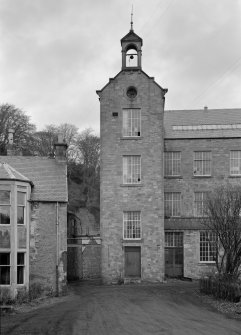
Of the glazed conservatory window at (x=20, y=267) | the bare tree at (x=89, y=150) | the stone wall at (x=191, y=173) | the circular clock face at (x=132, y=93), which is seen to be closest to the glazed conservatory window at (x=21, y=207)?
the glazed conservatory window at (x=20, y=267)

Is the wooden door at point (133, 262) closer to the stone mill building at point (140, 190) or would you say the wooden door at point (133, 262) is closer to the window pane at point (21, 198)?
the stone mill building at point (140, 190)

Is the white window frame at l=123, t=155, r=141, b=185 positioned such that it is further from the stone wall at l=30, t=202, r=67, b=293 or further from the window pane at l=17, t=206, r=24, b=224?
Result: the window pane at l=17, t=206, r=24, b=224

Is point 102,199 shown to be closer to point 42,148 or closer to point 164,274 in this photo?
point 164,274

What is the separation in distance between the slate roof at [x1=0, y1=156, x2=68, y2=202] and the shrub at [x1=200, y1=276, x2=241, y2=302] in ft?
32.5

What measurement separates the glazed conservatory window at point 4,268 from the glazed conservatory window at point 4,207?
189 centimetres

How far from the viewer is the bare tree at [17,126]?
6619 centimetres

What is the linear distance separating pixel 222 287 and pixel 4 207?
509 inches

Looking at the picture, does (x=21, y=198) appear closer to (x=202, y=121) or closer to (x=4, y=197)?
(x=4, y=197)

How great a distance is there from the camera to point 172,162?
46.0 metres

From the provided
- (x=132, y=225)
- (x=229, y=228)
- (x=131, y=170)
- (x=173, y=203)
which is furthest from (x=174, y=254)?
(x=229, y=228)

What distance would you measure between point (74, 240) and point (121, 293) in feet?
47.8

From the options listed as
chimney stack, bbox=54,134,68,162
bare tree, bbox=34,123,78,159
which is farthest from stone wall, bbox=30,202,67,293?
bare tree, bbox=34,123,78,159

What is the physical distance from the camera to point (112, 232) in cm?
4109

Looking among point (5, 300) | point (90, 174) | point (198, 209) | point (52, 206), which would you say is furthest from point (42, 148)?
point (5, 300)
